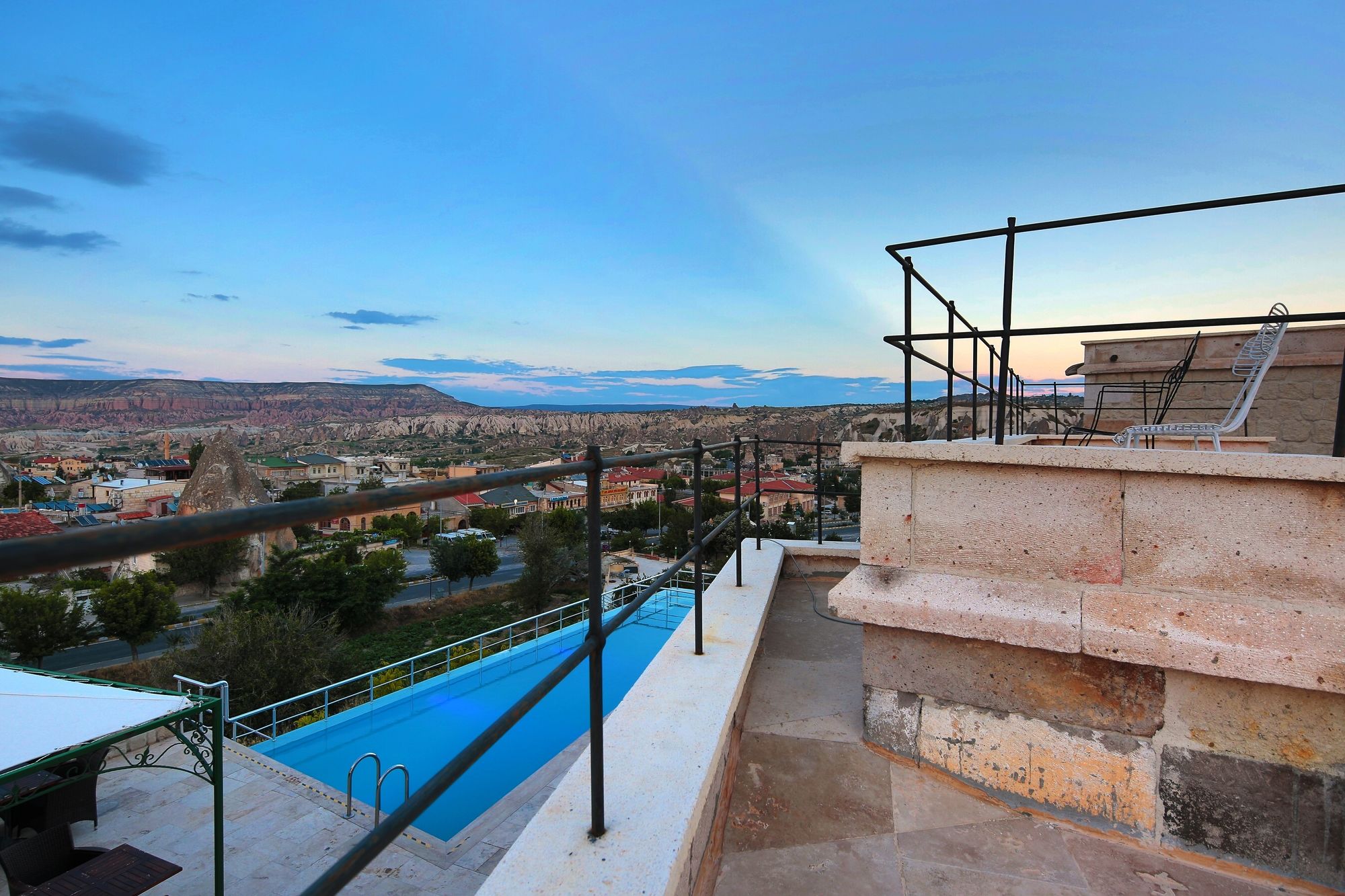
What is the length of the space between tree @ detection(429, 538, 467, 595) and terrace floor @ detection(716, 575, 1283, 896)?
40.7m

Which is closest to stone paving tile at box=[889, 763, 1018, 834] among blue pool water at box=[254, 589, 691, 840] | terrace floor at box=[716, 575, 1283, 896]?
terrace floor at box=[716, 575, 1283, 896]

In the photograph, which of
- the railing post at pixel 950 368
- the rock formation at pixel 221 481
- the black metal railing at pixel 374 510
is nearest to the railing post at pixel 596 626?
the black metal railing at pixel 374 510

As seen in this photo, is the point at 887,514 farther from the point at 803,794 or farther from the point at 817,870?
the point at 817,870

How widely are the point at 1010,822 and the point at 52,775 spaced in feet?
32.9

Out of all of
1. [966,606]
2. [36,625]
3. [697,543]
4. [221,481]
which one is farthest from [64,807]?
[221,481]

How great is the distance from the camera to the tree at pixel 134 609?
89.7 feet

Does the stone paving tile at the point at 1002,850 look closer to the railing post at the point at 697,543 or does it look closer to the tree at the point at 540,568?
the railing post at the point at 697,543

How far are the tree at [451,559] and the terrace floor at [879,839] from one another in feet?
134

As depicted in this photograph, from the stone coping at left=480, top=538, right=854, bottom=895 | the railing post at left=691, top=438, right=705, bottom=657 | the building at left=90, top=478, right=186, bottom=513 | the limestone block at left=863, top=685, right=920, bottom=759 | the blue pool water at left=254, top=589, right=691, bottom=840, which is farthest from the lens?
the building at left=90, top=478, right=186, bottom=513

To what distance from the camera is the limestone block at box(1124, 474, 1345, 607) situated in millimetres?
1795

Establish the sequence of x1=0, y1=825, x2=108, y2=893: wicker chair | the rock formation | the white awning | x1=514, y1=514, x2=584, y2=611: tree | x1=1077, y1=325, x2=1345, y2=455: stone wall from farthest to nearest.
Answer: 1. the rock formation
2. x1=514, y1=514, x2=584, y2=611: tree
3. x1=1077, y1=325, x2=1345, y2=455: stone wall
4. x1=0, y1=825, x2=108, y2=893: wicker chair
5. the white awning

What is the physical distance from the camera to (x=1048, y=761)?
2043 millimetres

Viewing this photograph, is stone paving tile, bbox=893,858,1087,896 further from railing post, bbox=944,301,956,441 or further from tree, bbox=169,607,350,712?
tree, bbox=169,607,350,712

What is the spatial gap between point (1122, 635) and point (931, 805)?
0.80m
